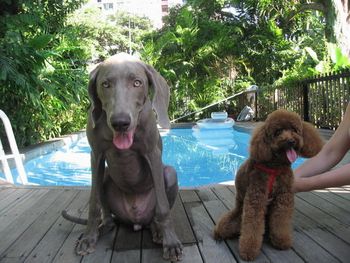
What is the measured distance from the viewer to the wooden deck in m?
2.04

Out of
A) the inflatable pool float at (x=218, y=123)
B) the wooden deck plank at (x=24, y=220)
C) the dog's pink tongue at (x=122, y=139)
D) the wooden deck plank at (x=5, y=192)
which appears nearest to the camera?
the dog's pink tongue at (x=122, y=139)

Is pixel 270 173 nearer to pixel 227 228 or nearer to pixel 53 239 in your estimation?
pixel 227 228

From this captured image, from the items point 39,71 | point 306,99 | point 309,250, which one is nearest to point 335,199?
point 309,250

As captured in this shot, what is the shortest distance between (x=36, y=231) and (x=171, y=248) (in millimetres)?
1045

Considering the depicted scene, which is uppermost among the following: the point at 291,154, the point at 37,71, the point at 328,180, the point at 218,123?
the point at 37,71

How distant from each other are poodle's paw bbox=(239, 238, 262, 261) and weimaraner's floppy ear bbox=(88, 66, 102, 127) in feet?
3.49

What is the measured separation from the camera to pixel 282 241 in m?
2.02

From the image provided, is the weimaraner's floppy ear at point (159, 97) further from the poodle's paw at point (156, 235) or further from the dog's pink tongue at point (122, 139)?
the poodle's paw at point (156, 235)

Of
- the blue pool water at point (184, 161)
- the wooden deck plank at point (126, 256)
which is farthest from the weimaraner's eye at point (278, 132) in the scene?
the blue pool water at point (184, 161)

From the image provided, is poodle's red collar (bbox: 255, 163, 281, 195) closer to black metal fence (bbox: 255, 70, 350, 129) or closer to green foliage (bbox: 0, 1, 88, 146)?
green foliage (bbox: 0, 1, 88, 146)

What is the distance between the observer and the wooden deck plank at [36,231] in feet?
7.09

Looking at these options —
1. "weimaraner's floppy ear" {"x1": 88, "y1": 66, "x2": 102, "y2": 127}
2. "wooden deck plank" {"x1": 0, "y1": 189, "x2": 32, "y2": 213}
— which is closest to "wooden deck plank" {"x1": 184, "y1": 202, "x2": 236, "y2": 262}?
"weimaraner's floppy ear" {"x1": 88, "y1": 66, "x2": 102, "y2": 127}

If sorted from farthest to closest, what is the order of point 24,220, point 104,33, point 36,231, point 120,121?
1. point 104,33
2. point 24,220
3. point 36,231
4. point 120,121

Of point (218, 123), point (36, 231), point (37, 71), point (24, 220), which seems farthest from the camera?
point (218, 123)
